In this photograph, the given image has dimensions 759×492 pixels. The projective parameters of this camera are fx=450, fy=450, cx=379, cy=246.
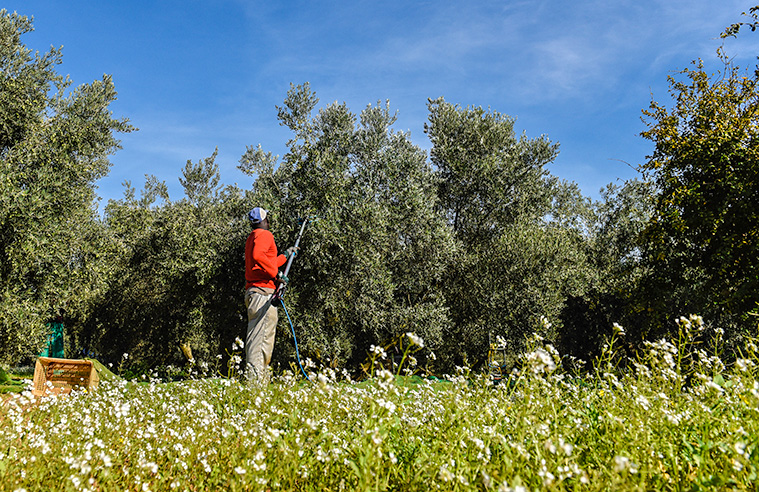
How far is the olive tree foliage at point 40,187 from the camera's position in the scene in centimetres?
1195

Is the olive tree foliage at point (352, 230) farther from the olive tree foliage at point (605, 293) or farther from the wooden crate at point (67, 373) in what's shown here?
the olive tree foliage at point (605, 293)

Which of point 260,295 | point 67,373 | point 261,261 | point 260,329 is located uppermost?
point 261,261

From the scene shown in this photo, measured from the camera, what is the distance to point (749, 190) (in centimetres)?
1206

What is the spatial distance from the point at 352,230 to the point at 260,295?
20.1ft

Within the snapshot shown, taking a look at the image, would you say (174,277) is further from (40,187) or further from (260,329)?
(260,329)

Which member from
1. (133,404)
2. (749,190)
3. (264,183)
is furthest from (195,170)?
(749,190)

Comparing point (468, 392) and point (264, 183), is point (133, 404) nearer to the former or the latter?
point (468, 392)

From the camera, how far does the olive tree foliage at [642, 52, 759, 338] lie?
12.3 metres

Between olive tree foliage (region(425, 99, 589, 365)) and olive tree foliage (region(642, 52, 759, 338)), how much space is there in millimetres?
4853

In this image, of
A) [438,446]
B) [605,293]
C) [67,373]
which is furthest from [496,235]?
[438,446]

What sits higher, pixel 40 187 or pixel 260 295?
pixel 40 187

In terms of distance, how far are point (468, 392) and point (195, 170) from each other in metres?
28.5

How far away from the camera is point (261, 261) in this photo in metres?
8.34

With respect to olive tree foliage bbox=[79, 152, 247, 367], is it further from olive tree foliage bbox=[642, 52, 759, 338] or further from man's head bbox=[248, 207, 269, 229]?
olive tree foliage bbox=[642, 52, 759, 338]
